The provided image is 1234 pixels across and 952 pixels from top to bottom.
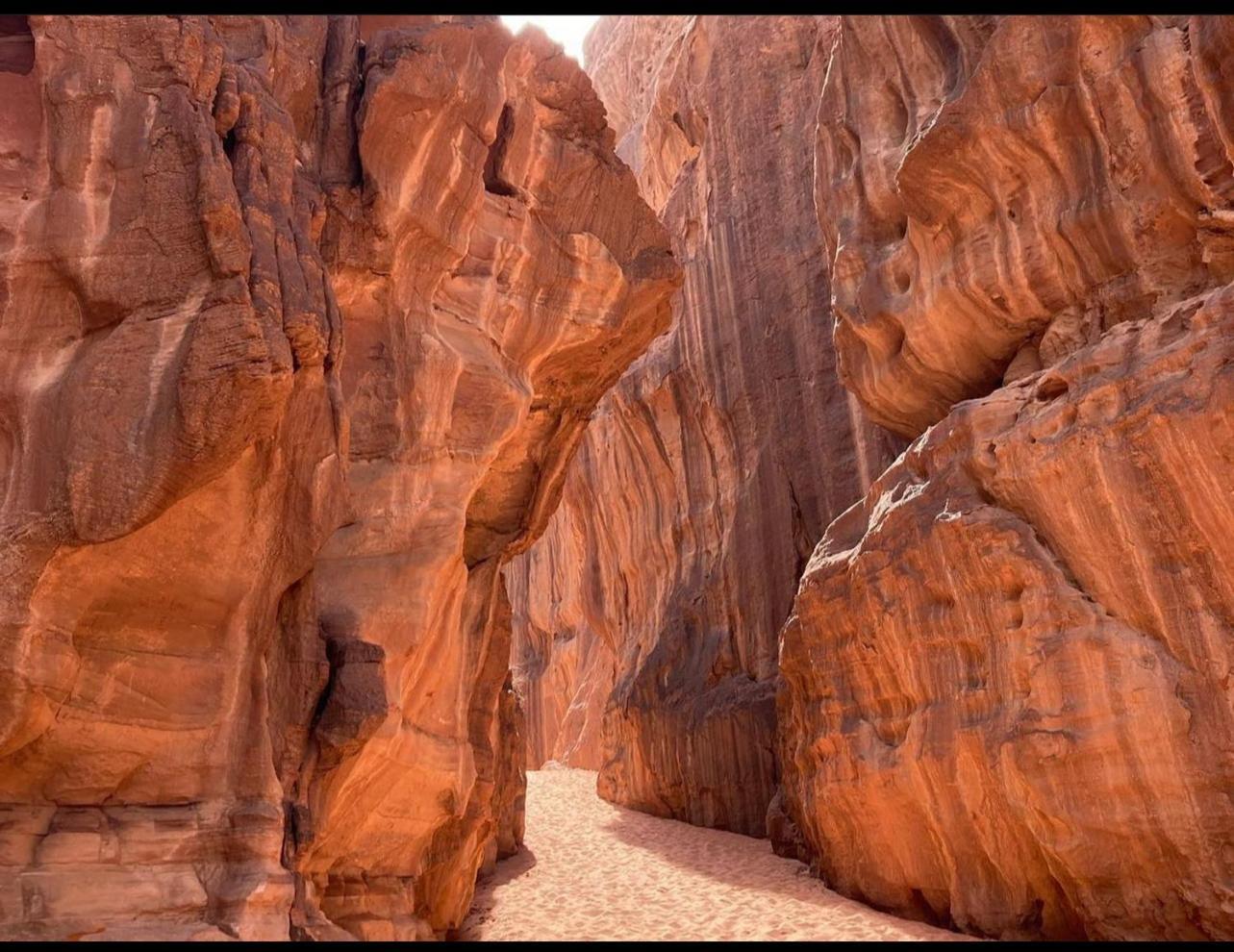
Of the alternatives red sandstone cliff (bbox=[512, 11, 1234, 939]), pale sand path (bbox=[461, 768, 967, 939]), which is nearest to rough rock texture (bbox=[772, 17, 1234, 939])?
red sandstone cliff (bbox=[512, 11, 1234, 939])

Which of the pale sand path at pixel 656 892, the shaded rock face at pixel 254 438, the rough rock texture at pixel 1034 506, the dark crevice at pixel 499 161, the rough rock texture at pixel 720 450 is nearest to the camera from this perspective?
the shaded rock face at pixel 254 438

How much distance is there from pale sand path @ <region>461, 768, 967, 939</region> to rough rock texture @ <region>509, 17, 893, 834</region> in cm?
156

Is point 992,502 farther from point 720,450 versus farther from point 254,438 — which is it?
point 720,450

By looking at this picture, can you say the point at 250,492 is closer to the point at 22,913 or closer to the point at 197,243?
the point at 197,243

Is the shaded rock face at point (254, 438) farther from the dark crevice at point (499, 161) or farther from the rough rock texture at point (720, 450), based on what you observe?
the rough rock texture at point (720, 450)

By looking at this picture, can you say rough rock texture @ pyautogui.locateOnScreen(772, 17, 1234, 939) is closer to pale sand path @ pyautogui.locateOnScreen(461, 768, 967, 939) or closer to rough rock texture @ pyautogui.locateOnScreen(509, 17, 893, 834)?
pale sand path @ pyautogui.locateOnScreen(461, 768, 967, 939)

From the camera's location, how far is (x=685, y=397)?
2533cm

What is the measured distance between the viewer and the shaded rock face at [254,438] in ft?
28.6

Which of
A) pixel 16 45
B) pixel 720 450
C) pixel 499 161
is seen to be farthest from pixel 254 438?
pixel 720 450

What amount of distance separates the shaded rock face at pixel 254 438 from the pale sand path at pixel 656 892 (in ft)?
5.08

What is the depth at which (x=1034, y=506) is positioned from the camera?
12352 mm

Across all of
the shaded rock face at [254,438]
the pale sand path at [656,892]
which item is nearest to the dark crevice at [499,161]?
the shaded rock face at [254,438]

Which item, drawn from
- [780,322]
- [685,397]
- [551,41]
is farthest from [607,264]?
[685,397]

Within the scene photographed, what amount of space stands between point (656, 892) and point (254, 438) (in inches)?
379
